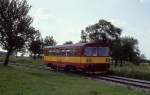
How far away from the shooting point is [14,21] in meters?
39.2

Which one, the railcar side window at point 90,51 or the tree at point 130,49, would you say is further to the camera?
the tree at point 130,49

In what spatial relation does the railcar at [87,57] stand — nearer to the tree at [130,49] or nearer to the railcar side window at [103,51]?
the railcar side window at [103,51]

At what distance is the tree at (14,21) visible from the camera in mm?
38875

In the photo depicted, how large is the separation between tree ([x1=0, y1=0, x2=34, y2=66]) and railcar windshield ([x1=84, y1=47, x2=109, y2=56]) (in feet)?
34.4

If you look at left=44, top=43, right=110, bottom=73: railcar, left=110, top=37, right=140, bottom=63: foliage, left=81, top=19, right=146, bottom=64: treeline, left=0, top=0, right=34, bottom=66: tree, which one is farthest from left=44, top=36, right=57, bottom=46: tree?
left=44, top=43, right=110, bottom=73: railcar

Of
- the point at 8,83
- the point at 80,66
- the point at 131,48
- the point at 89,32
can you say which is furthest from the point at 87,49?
the point at 89,32

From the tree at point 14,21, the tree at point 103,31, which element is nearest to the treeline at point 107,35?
the tree at point 103,31

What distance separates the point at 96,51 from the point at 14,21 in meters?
11.3

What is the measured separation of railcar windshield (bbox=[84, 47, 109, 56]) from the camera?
3159cm

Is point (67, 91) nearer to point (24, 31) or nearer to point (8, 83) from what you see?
point (8, 83)

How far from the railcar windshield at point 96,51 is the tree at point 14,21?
10.5 metres

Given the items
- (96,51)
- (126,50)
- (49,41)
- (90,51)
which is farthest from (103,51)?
(49,41)

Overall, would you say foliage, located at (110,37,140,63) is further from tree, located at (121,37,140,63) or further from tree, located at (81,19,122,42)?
tree, located at (81,19,122,42)

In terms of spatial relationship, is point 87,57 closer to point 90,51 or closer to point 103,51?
point 90,51
